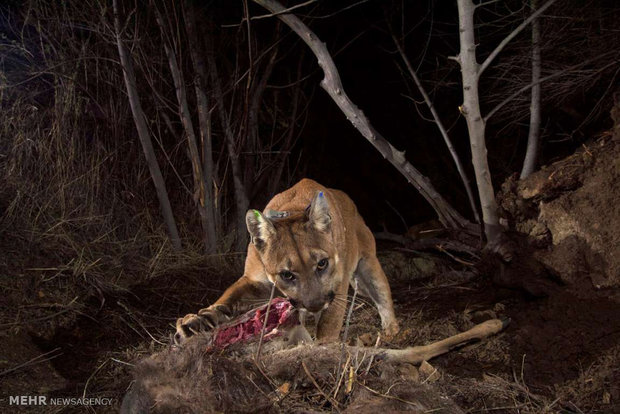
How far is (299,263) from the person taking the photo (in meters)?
4.05

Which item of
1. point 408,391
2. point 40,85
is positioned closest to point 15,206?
point 40,85

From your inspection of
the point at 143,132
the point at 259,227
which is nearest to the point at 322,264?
the point at 259,227

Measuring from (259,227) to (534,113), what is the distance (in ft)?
10.5

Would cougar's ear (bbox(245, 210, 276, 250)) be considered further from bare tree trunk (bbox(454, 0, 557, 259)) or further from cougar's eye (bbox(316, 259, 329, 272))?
bare tree trunk (bbox(454, 0, 557, 259))

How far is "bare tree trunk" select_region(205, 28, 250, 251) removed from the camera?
7.18 meters

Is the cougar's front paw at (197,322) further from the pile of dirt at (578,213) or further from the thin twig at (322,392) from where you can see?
the pile of dirt at (578,213)

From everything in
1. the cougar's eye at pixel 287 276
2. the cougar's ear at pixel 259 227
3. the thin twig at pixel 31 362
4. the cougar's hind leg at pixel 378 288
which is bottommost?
the cougar's hind leg at pixel 378 288

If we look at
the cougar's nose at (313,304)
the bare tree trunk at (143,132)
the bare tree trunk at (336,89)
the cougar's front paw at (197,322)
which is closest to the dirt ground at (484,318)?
the cougar's front paw at (197,322)

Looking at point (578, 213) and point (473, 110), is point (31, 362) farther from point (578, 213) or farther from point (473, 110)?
point (578, 213)

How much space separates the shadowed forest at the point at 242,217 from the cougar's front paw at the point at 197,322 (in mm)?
235

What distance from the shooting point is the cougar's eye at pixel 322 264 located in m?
4.14

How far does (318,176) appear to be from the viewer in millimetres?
10164

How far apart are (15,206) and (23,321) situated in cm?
137

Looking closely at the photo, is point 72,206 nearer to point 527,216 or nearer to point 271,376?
point 271,376
